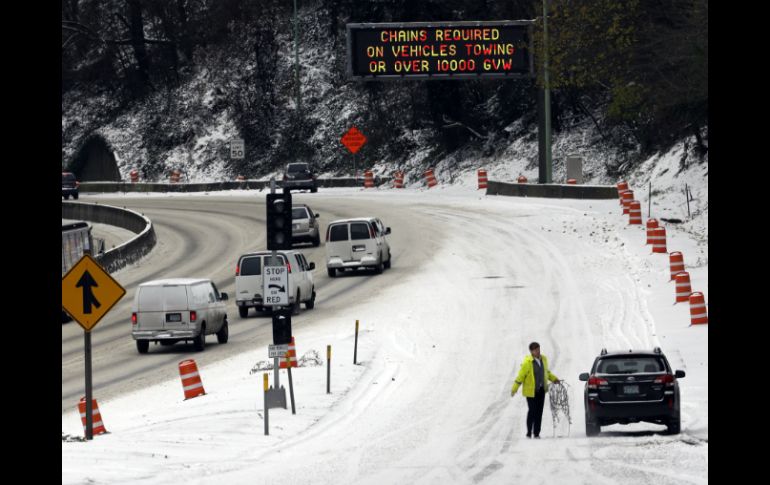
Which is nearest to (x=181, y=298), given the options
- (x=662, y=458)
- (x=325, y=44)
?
(x=662, y=458)

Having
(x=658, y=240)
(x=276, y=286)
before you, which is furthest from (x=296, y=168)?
(x=276, y=286)

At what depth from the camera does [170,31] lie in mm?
101688

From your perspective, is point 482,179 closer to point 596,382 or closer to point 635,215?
point 635,215

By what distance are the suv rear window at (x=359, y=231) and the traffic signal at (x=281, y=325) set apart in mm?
18729

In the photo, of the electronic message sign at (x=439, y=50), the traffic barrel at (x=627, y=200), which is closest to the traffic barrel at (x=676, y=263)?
the traffic barrel at (x=627, y=200)

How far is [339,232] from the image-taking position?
148ft

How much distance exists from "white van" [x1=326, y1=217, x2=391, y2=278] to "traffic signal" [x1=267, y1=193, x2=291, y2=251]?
744 inches

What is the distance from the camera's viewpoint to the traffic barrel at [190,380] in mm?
28094

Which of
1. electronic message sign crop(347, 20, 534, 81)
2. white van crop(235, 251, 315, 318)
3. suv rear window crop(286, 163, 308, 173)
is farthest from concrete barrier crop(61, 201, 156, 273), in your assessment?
electronic message sign crop(347, 20, 534, 81)

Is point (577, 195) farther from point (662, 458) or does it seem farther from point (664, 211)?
point (662, 458)

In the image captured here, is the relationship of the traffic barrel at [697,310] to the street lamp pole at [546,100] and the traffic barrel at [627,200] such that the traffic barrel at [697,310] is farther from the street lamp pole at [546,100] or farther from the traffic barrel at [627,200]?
the street lamp pole at [546,100]

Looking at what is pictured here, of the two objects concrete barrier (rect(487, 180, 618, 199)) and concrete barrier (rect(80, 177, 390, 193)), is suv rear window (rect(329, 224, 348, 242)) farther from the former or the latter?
concrete barrier (rect(80, 177, 390, 193))
